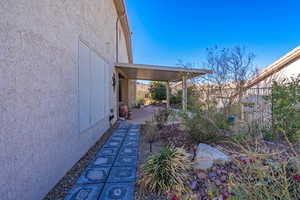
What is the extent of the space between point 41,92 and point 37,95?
3.8 inches

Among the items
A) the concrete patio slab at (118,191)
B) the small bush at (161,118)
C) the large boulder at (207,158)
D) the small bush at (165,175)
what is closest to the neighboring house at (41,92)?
the concrete patio slab at (118,191)

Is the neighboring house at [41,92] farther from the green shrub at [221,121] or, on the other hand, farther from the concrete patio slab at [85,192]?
the green shrub at [221,121]

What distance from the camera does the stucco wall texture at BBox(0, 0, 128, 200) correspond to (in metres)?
1.66

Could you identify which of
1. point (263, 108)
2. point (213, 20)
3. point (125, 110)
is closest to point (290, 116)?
point (263, 108)

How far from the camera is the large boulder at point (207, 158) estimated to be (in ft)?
9.68

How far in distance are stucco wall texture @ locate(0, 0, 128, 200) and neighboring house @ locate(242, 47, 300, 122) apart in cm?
559

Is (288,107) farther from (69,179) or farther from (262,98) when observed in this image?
(69,179)

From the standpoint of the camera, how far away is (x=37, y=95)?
209 centimetres

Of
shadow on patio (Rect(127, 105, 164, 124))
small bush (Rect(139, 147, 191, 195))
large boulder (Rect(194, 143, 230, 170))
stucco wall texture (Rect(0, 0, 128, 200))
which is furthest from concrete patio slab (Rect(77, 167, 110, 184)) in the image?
shadow on patio (Rect(127, 105, 164, 124))

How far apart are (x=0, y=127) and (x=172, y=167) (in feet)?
7.68

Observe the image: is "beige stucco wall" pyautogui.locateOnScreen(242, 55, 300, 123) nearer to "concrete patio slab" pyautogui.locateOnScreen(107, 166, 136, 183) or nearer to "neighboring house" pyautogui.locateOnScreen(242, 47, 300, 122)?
"neighboring house" pyautogui.locateOnScreen(242, 47, 300, 122)

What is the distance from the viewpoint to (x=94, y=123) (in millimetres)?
4551

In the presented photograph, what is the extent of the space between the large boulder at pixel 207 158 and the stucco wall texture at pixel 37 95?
272 centimetres

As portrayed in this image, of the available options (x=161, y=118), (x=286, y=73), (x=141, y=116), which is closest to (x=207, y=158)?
(x=161, y=118)
